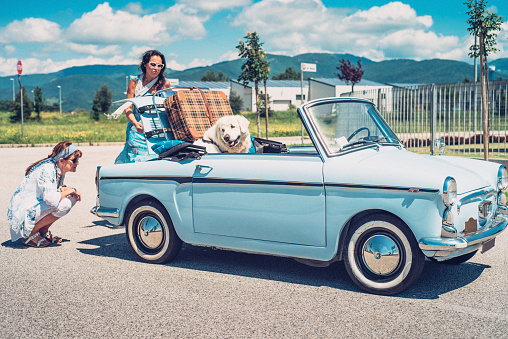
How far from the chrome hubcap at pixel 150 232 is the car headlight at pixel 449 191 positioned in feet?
9.77

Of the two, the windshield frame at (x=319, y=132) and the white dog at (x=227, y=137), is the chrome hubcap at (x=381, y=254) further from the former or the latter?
the white dog at (x=227, y=137)

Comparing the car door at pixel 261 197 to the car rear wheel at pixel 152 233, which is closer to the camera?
the car door at pixel 261 197

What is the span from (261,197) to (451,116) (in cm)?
1186

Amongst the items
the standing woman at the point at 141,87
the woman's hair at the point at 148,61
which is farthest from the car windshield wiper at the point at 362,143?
the woman's hair at the point at 148,61

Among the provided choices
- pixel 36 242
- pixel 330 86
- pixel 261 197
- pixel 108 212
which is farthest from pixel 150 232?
pixel 330 86

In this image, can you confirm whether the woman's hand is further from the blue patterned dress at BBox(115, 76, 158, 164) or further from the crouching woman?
the crouching woman

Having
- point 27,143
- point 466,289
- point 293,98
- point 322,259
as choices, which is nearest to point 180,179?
point 322,259

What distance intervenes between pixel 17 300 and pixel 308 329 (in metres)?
2.55

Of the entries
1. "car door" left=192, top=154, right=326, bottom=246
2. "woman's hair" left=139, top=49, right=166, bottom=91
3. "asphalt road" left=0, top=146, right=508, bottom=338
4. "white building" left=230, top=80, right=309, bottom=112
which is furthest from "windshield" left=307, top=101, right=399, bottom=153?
"white building" left=230, top=80, right=309, bottom=112

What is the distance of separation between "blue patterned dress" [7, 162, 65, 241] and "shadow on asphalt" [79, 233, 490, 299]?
712mm

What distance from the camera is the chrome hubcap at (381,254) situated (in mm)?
4418

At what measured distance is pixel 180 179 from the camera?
17.9 feet

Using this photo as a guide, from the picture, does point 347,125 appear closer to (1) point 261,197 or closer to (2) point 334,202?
(2) point 334,202

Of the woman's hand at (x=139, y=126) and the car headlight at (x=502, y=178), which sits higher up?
the woman's hand at (x=139, y=126)
